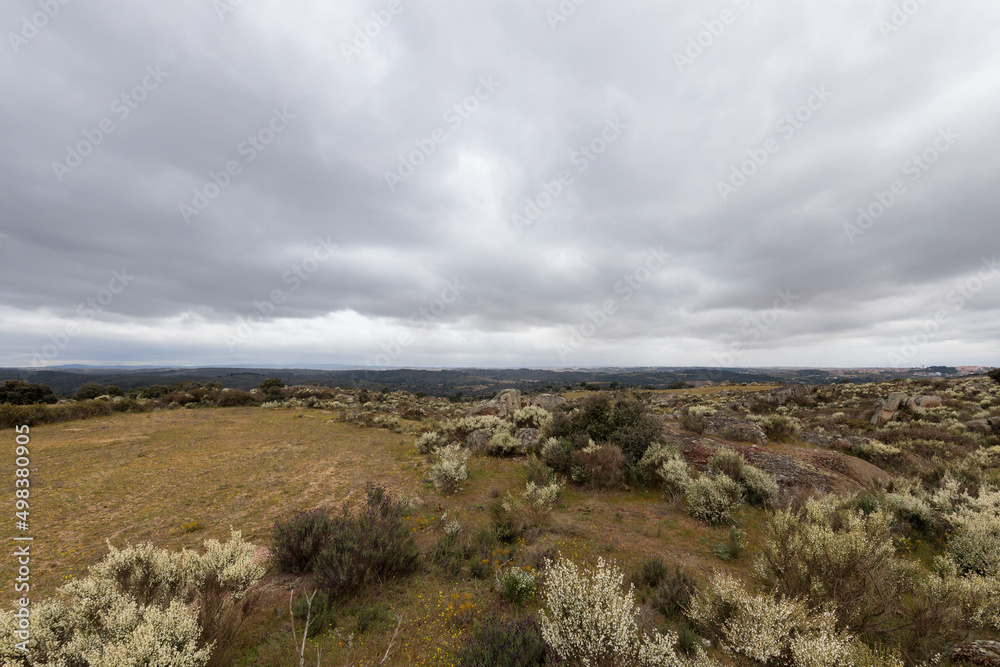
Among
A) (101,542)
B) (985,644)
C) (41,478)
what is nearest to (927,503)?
(985,644)

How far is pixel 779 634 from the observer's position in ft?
11.5

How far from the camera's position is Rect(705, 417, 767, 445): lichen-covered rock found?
1325 cm

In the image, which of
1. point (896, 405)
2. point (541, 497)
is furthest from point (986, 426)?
point (541, 497)

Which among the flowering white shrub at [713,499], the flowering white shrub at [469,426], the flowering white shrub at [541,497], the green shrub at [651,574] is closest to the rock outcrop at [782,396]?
the flowering white shrub at [469,426]

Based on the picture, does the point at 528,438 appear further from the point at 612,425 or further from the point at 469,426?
the point at 612,425

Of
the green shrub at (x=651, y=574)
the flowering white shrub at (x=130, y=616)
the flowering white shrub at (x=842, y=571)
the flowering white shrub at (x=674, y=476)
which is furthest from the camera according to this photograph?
the flowering white shrub at (x=674, y=476)

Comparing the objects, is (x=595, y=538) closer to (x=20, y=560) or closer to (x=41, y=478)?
(x=20, y=560)

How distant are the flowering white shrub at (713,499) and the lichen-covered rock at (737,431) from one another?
5493 millimetres

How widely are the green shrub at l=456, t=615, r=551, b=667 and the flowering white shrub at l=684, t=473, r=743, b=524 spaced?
5.86 metres

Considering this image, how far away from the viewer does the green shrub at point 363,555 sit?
17.1 feet

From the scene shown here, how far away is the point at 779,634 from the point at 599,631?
179cm

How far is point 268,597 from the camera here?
520cm

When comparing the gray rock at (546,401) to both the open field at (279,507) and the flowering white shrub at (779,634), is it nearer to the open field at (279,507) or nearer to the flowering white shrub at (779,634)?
the open field at (279,507)

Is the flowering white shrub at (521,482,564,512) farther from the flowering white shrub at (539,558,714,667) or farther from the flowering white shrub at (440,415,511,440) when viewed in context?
the flowering white shrub at (440,415,511,440)
